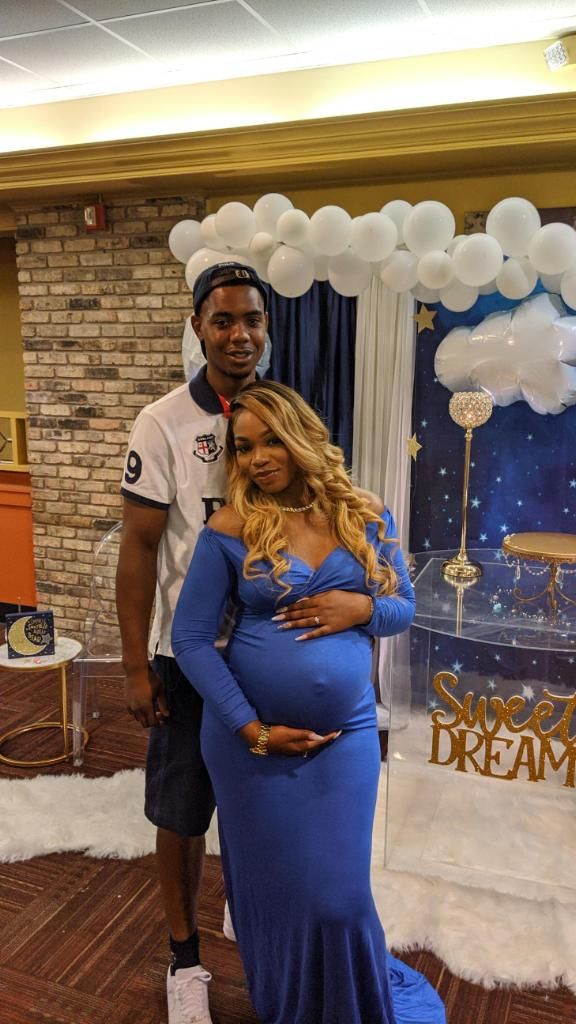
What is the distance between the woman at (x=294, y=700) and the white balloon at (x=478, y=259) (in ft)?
5.08

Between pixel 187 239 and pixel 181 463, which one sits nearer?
pixel 181 463

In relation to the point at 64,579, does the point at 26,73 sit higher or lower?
higher

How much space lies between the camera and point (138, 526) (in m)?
1.66

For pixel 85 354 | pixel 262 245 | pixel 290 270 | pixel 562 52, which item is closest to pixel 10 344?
pixel 85 354

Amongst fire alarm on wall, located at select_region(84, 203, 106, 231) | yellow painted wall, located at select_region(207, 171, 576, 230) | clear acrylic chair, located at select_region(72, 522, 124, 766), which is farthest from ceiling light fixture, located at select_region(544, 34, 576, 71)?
clear acrylic chair, located at select_region(72, 522, 124, 766)

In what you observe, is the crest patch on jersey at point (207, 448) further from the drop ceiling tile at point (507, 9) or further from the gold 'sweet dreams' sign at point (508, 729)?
the drop ceiling tile at point (507, 9)

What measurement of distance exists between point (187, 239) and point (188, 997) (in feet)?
9.03

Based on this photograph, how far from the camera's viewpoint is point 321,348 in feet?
12.0

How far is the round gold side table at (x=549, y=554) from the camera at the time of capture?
2600 millimetres

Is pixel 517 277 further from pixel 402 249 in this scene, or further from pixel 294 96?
pixel 294 96

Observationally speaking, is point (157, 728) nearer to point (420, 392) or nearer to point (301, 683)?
point (301, 683)

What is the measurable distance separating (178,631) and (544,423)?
238 centimetres

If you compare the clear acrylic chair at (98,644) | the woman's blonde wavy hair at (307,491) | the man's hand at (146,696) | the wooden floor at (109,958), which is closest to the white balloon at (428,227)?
the woman's blonde wavy hair at (307,491)

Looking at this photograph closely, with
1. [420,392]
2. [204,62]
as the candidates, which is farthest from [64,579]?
[204,62]
